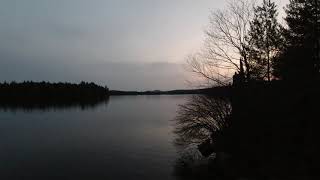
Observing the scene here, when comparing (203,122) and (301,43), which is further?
(301,43)

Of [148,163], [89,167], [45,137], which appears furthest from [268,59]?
[45,137]

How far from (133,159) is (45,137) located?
77.2ft

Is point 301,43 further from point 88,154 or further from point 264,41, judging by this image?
point 88,154

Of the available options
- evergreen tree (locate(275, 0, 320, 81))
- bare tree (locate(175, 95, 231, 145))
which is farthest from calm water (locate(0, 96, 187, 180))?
evergreen tree (locate(275, 0, 320, 81))

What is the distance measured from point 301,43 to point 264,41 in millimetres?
5198

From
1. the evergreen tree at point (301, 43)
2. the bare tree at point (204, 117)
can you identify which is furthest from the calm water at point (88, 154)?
the evergreen tree at point (301, 43)

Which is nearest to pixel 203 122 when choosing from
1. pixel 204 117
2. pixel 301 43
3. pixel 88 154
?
pixel 204 117

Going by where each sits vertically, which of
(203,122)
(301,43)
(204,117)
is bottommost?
(203,122)

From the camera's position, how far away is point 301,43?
37531mm

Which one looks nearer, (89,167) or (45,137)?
(89,167)

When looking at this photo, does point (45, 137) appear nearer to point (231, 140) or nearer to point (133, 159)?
point (133, 159)

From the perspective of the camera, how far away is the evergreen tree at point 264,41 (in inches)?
1545

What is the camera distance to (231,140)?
3164 cm

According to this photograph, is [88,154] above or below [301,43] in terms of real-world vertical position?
below
